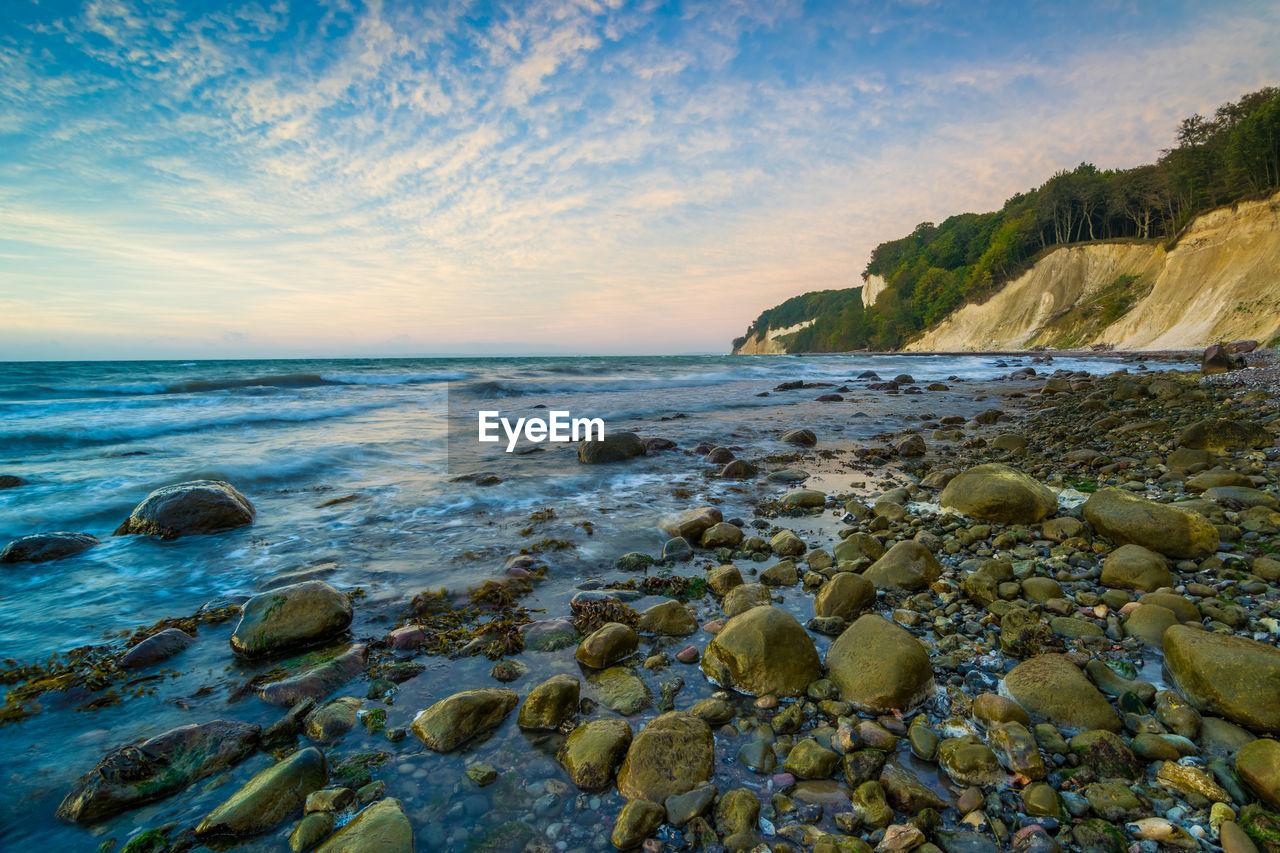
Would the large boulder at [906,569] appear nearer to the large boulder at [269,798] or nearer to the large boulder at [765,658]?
the large boulder at [765,658]

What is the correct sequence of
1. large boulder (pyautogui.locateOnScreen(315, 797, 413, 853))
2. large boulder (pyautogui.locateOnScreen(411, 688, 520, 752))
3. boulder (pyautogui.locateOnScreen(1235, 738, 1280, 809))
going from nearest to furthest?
boulder (pyautogui.locateOnScreen(1235, 738, 1280, 809)) → large boulder (pyautogui.locateOnScreen(315, 797, 413, 853)) → large boulder (pyautogui.locateOnScreen(411, 688, 520, 752))

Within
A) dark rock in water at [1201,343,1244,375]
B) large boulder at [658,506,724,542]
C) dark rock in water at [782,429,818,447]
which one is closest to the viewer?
large boulder at [658,506,724,542]

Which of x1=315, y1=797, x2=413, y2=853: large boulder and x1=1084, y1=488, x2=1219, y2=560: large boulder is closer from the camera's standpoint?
x1=315, y1=797, x2=413, y2=853: large boulder

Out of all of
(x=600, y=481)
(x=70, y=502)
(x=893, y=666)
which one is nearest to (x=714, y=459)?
(x=600, y=481)

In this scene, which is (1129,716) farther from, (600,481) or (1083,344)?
(1083,344)

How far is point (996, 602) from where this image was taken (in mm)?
3686

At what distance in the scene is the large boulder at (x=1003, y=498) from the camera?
17.0ft

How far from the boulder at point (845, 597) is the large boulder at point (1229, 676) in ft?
5.38

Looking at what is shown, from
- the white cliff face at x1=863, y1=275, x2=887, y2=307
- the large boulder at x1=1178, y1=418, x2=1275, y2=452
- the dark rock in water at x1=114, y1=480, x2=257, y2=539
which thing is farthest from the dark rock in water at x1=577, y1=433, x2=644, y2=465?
the white cliff face at x1=863, y1=275, x2=887, y2=307

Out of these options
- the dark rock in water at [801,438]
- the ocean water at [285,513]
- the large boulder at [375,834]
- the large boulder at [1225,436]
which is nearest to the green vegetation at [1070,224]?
the ocean water at [285,513]

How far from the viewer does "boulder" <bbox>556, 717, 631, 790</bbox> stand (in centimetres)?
248

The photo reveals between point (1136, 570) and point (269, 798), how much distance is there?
567cm

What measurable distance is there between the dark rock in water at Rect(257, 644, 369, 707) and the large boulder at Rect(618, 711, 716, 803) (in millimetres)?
2059

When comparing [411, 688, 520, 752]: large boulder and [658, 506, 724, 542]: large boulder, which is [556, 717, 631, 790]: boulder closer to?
[411, 688, 520, 752]: large boulder
